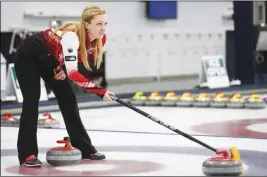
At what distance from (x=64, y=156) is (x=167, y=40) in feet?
33.1

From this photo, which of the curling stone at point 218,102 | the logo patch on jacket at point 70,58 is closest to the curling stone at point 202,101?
the curling stone at point 218,102

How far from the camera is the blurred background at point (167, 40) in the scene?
11.7 meters

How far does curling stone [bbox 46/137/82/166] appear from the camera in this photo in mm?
4883

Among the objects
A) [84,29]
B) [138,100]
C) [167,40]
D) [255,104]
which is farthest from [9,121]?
[167,40]

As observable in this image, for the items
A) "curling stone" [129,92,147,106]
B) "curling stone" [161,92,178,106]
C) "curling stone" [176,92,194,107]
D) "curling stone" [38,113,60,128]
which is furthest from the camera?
"curling stone" [129,92,147,106]

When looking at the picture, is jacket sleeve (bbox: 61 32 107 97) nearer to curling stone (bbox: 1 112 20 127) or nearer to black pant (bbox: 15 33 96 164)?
black pant (bbox: 15 33 96 164)

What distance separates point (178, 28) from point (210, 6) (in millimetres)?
1152

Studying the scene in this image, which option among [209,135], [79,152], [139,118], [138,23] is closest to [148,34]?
[138,23]

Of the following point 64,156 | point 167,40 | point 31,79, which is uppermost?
point 31,79

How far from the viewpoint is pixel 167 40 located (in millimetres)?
14805

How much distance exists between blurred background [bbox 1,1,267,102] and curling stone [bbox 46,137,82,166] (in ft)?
15.4

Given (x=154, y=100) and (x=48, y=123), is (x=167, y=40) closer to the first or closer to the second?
(x=154, y=100)

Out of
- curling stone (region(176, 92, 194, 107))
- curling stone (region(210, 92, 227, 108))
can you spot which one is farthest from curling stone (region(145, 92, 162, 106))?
curling stone (region(210, 92, 227, 108))

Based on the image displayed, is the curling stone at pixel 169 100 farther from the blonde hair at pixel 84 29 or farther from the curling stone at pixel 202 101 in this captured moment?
the blonde hair at pixel 84 29
